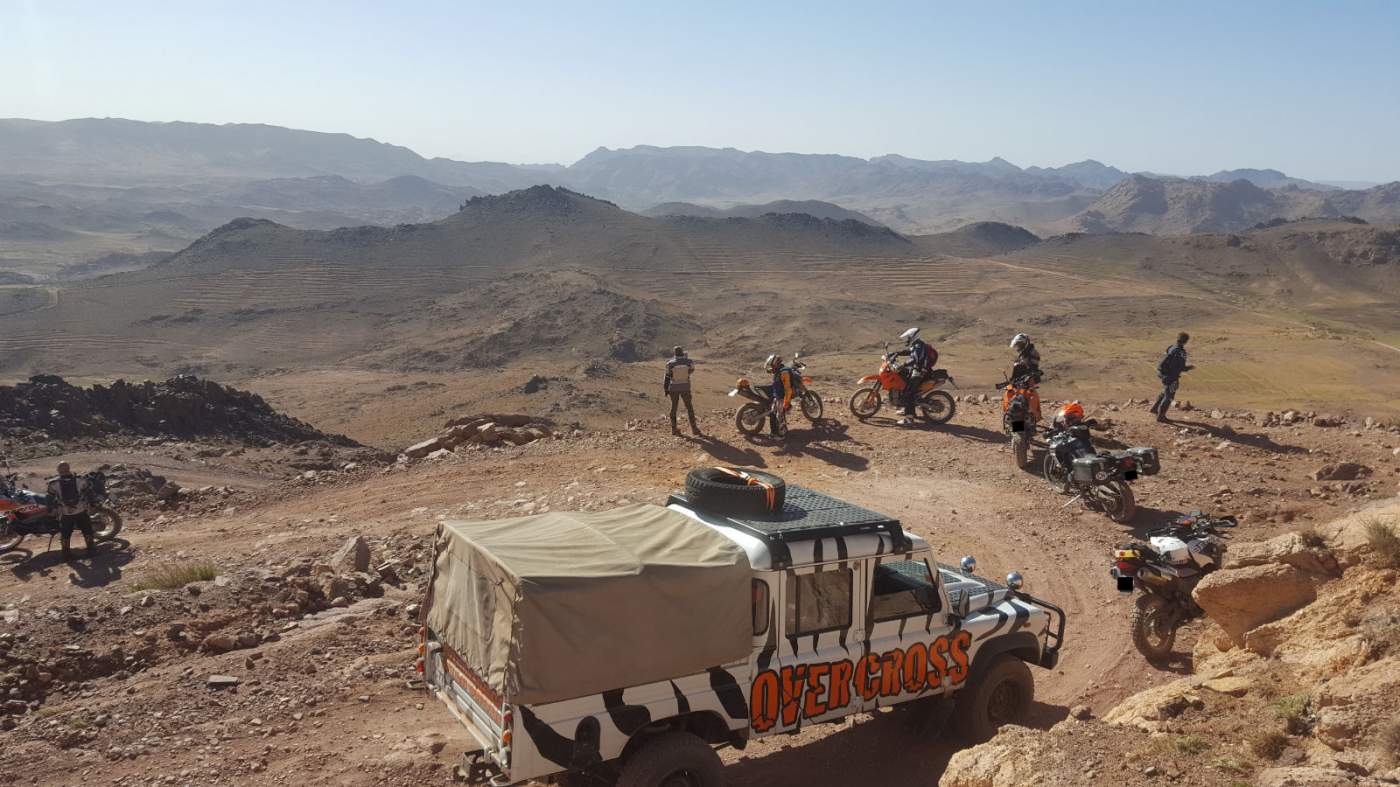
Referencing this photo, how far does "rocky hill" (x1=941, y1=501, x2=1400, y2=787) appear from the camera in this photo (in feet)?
16.0

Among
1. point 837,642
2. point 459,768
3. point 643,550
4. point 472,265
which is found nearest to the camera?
point 643,550

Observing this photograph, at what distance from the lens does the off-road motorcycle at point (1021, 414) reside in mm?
15000

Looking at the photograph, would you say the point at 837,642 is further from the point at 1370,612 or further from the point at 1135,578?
the point at 1135,578

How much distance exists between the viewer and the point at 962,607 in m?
6.97

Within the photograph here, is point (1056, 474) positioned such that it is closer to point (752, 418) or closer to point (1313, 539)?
point (752, 418)

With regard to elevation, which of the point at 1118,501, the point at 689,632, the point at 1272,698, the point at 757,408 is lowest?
the point at 1118,501

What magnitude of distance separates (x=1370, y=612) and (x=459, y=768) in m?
6.49

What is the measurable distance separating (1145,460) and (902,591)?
23.3 feet

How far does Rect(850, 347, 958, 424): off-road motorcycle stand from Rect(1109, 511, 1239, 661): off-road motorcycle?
353 inches

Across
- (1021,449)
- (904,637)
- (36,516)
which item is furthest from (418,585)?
(1021,449)

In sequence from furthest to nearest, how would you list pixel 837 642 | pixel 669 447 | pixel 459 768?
1. pixel 669 447
2. pixel 459 768
3. pixel 837 642

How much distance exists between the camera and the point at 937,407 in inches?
714

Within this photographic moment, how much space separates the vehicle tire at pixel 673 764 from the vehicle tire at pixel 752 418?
11664 millimetres

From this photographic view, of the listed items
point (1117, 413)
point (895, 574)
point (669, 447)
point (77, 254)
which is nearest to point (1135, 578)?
point (895, 574)
